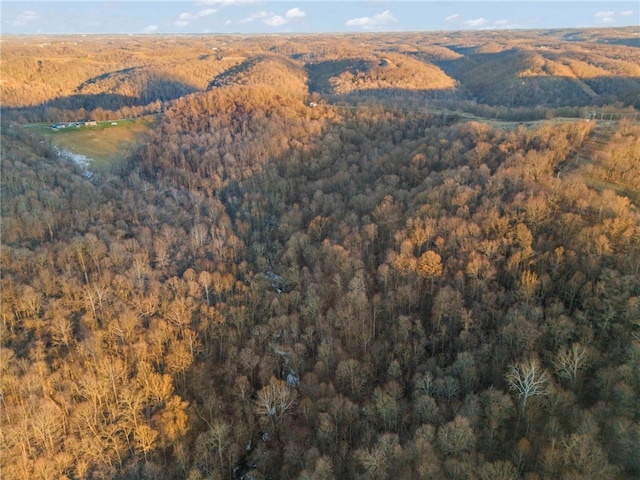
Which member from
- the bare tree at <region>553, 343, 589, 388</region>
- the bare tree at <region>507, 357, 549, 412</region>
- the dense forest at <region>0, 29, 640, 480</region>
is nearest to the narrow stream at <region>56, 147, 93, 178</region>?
the dense forest at <region>0, 29, 640, 480</region>

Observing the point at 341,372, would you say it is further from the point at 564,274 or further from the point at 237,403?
the point at 564,274

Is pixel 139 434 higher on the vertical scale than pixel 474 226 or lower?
lower

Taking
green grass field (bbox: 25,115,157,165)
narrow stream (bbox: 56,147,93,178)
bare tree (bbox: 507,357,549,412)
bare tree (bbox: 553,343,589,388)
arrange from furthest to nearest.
→ green grass field (bbox: 25,115,157,165), narrow stream (bbox: 56,147,93,178), bare tree (bbox: 553,343,589,388), bare tree (bbox: 507,357,549,412)

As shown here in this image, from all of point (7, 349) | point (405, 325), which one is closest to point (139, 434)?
point (7, 349)

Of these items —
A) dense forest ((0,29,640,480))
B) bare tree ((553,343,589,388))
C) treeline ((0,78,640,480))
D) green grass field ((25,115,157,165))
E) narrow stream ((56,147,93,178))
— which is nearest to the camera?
treeline ((0,78,640,480))

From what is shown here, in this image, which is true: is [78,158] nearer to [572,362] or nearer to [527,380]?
[527,380]

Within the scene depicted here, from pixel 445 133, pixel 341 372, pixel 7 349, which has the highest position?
pixel 445 133

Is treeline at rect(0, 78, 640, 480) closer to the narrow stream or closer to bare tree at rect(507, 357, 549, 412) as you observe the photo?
bare tree at rect(507, 357, 549, 412)
